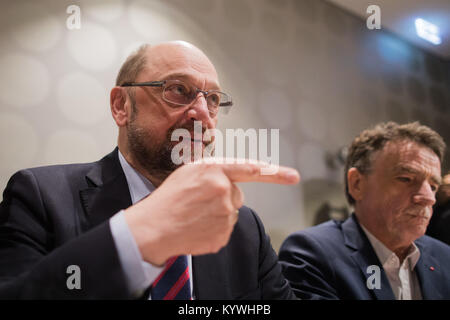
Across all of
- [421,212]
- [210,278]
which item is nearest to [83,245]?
[210,278]

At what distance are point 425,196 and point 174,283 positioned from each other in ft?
3.10

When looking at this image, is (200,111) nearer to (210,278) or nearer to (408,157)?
(210,278)

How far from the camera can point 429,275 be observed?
1.36 metres

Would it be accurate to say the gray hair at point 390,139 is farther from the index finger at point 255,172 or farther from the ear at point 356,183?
the index finger at point 255,172

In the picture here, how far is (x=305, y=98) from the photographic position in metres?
2.41

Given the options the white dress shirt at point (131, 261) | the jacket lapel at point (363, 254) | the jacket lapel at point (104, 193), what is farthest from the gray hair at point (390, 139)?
the white dress shirt at point (131, 261)

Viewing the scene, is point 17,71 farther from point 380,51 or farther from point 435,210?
point 380,51

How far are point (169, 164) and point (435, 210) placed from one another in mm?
1197

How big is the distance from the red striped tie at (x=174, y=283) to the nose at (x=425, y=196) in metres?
0.87

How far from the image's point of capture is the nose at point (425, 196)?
1281 millimetres

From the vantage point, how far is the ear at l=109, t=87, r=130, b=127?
3.85 feet

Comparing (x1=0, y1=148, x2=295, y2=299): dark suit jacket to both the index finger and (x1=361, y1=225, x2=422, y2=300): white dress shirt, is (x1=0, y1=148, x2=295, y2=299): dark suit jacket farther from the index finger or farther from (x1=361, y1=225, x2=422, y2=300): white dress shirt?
(x1=361, y1=225, x2=422, y2=300): white dress shirt

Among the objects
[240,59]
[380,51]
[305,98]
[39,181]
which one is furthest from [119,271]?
[380,51]

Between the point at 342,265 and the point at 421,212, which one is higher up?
the point at 421,212
